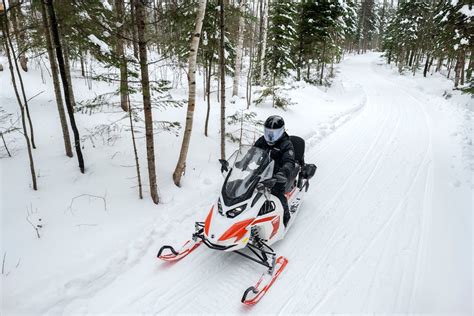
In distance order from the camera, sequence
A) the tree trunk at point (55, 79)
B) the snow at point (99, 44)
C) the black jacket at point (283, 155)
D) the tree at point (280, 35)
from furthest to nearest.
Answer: the tree at point (280, 35)
the tree trunk at point (55, 79)
the snow at point (99, 44)
the black jacket at point (283, 155)

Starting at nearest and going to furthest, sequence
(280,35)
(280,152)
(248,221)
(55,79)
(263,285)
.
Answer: (263,285) → (248,221) → (280,152) → (55,79) → (280,35)

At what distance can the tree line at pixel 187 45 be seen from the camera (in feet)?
17.1

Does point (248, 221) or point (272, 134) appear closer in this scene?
point (248, 221)

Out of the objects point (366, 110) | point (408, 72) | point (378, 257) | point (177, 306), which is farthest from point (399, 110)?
point (408, 72)

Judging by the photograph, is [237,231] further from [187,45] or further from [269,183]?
[187,45]

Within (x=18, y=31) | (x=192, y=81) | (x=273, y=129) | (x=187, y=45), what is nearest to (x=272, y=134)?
(x=273, y=129)

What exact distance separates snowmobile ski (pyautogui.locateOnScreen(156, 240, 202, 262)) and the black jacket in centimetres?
189

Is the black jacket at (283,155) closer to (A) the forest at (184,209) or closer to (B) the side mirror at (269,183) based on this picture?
(A) the forest at (184,209)

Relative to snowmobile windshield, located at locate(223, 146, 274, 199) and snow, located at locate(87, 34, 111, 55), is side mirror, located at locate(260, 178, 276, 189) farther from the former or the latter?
snow, located at locate(87, 34, 111, 55)

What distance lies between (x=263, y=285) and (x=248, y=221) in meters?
0.93

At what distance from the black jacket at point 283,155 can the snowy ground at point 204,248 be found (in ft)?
4.35

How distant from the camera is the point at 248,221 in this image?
13.8 ft

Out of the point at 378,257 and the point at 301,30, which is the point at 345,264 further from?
the point at 301,30

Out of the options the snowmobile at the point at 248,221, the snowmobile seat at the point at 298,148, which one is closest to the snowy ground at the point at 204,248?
the snowmobile at the point at 248,221
